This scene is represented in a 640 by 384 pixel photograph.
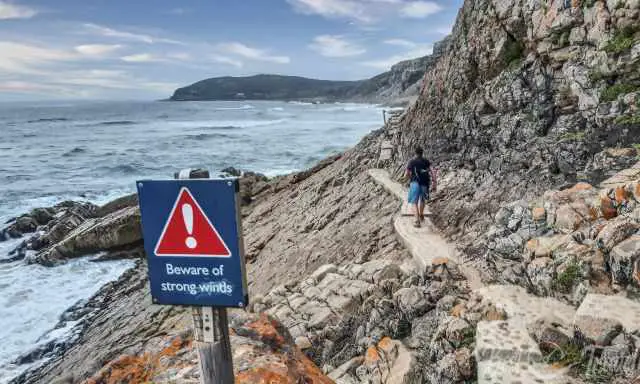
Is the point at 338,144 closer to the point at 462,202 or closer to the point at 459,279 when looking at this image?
the point at 462,202

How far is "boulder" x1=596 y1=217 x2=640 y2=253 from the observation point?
20.9 feet

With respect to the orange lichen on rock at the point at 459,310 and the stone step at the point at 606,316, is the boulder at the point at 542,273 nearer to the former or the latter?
the stone step at the point at 606,316

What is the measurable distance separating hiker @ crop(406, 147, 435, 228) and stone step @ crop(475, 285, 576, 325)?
4796 mm

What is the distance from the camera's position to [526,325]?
20.6 feet

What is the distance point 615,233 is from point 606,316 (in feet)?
4.70

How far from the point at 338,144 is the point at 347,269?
45389 millimetres

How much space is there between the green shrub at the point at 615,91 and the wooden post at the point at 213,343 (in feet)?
34.6

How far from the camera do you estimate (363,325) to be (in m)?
8.29

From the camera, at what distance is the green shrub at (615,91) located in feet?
33.9

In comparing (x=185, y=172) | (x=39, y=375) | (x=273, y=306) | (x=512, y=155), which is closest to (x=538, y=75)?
(x=512, y=155)

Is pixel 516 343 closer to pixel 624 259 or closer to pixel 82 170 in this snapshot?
pixel 624 259

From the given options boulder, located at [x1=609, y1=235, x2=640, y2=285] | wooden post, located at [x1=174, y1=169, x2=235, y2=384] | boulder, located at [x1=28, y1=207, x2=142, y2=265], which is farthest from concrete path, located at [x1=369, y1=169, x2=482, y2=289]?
boulder, located at [x1=28, y1=207, x2=142, y2=265]

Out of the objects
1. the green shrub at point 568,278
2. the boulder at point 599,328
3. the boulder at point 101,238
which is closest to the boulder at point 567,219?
the green shrub at point 568,278

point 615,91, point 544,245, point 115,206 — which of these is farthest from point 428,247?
point 115,206
